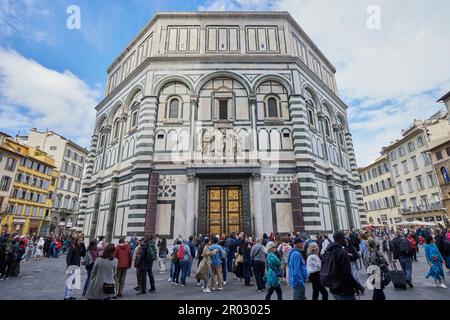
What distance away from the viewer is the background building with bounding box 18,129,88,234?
3750 cm

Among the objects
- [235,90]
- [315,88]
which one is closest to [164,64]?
[235,90]

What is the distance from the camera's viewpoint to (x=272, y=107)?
16.8 metres

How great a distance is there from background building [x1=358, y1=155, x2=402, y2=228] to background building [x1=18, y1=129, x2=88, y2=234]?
50240 millimetres

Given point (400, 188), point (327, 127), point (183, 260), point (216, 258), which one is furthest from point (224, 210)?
point (400, 188)

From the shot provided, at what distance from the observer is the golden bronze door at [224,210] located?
46.3 feet

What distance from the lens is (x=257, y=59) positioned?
1741 cm

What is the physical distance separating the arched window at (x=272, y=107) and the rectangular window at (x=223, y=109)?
2.95 m

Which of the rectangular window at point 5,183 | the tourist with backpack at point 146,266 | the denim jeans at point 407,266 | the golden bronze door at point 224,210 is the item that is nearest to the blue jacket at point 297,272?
the tourist with backpack at point 146,266

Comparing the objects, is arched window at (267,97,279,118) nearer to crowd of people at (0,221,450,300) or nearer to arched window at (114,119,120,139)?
crowd of people at (0,221,450,300)

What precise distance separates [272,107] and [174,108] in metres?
6.89

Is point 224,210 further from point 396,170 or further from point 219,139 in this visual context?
point 396,170

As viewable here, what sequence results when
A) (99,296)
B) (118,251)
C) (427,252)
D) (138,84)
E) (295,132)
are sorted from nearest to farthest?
(99,296) < (118,251) < (427,252) < (295,132) < (138,84)
